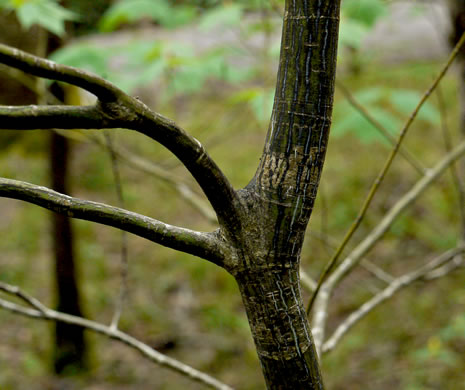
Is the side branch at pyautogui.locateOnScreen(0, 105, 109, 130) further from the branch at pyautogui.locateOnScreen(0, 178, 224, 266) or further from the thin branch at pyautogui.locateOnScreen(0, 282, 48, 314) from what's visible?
the thin branch at pyautogui.locateOnScreen(0, 282, 48, 314)

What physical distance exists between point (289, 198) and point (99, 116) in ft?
0.84

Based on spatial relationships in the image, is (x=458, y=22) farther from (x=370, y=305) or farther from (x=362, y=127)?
(x=370, y=305)

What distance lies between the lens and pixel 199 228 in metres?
4.33

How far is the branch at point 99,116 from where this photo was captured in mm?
452

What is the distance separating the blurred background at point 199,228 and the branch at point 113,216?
1009mm

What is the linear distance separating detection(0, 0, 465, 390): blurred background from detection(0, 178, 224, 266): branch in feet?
3.31

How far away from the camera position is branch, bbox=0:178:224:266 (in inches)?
19.5

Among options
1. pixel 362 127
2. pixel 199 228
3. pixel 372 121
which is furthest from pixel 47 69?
pixel 199 228

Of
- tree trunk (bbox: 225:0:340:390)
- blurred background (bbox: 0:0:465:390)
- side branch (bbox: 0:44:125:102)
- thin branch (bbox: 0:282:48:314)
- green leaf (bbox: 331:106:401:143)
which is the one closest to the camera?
side branch (bbox: 0:44:125:102)

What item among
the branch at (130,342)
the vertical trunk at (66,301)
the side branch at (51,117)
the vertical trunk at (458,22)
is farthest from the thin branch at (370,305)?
the vertical trunk at (66,301)

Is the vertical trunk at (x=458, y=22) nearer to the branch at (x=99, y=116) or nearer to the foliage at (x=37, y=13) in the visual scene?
the foliage at (x=37, y=13)

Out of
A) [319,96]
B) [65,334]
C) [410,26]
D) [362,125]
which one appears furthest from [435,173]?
[410,26]

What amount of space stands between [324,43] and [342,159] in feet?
14.4

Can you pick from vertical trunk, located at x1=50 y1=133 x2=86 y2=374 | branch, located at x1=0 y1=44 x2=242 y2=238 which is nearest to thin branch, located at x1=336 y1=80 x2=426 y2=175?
branch, located at x1=0 y1=44 x2=242 y2=238
